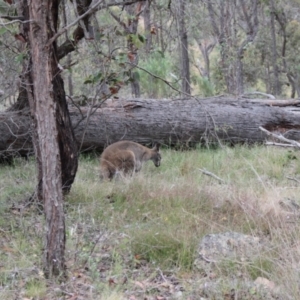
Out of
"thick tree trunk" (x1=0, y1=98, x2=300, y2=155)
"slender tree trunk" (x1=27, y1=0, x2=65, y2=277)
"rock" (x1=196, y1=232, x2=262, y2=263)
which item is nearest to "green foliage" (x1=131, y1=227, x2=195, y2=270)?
"rock" (x1=196, y1=232, x2=262, y2=263)

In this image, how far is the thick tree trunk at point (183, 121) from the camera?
1024cm

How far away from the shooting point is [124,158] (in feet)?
30.1

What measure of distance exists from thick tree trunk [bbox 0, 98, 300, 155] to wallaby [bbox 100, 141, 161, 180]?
682 mm

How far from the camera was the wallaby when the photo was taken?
8875 mm

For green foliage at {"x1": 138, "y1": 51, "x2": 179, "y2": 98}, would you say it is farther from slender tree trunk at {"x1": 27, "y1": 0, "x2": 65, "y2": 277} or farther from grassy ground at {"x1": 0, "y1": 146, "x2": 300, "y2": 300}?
slender tree trunk at {"x1": 27, "y1": 0, "x2": 65, "y2": 277}

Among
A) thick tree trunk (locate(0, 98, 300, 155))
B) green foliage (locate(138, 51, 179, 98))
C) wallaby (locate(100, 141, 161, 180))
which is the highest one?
green foliage (locate(138, 51, 179, 98))

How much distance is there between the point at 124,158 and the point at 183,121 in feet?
6.51

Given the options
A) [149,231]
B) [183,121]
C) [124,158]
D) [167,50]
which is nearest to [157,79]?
[167,50]

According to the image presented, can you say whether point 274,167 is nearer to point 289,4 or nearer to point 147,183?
point 147,183

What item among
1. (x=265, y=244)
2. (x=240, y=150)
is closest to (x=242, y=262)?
(x=265, y=244)

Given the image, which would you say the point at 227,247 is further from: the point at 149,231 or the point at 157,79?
the point at 157,79

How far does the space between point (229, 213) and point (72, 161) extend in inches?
84.7

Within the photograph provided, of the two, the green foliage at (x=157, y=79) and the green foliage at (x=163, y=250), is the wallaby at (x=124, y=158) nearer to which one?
the green foliage at (x=157, y=79)

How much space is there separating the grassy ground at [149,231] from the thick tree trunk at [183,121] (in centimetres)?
145
